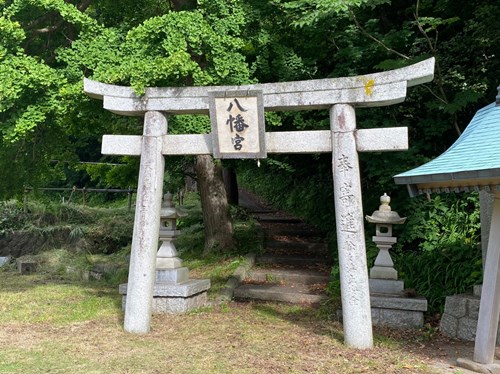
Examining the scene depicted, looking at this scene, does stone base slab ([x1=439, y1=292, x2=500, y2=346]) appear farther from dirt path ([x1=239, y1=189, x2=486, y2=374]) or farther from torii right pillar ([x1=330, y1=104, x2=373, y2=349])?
torii right pillar ([x1=330, y1=104, x2=373, y2=349])

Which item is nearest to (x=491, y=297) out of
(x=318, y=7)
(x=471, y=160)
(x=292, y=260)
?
(x=471, y=160)

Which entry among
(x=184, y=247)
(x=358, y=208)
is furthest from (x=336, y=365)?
(x=184, y=247)

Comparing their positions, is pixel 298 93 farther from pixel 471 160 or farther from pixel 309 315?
pixel 309 315

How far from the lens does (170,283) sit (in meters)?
8.94

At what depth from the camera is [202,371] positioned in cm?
584

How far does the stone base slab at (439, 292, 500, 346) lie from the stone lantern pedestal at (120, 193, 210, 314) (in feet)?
13.0

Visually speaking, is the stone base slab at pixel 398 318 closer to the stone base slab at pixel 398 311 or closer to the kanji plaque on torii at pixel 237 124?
the stone base slab at pixel 398 311

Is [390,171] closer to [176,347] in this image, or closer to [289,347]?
[289,347]

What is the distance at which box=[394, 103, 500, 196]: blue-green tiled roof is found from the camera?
526 centimetres

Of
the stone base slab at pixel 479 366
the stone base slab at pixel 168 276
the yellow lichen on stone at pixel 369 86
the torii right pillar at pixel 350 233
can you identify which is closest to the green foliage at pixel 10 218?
the stone base slab at pixel 168 276

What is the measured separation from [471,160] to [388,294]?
137 inches

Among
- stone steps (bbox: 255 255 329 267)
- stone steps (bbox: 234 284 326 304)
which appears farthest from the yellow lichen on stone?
stone steps (bbox: 255 255 329 267)

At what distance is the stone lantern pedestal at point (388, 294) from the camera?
815cm

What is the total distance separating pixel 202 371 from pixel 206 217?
7.26 m
